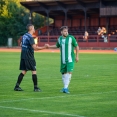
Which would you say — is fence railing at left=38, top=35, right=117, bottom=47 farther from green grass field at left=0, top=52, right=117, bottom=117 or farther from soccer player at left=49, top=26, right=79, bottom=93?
soccer player at left=49, top=26, right=79, bottom=93

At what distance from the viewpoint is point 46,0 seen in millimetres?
68750

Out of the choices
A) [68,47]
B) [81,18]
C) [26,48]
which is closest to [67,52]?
[68,47]

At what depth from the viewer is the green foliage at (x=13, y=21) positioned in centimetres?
7825

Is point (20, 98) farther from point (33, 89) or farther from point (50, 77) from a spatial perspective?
point (50, 77)

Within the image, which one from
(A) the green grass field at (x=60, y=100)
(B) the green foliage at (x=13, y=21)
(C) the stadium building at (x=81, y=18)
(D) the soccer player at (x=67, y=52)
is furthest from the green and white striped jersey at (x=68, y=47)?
(B) the green foliage at (x=13, y=21)

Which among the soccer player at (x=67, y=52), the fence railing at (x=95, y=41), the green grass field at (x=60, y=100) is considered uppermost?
the soccer player at (x=67, y=52)

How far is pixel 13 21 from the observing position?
260 feet

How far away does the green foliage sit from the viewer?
78250 mm

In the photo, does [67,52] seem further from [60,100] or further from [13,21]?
[13,21]

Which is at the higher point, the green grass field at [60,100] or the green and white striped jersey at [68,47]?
the green and white striped jersey at [68,47]

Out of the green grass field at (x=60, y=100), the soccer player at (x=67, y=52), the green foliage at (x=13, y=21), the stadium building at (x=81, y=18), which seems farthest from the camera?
the green foliage at (x=13, y=21)

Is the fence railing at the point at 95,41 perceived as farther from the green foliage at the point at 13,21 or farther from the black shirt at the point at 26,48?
the black shirt at the point at 26,48

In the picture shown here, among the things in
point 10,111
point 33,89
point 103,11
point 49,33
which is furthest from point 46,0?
point 10,111

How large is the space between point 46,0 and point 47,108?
5823 cm
